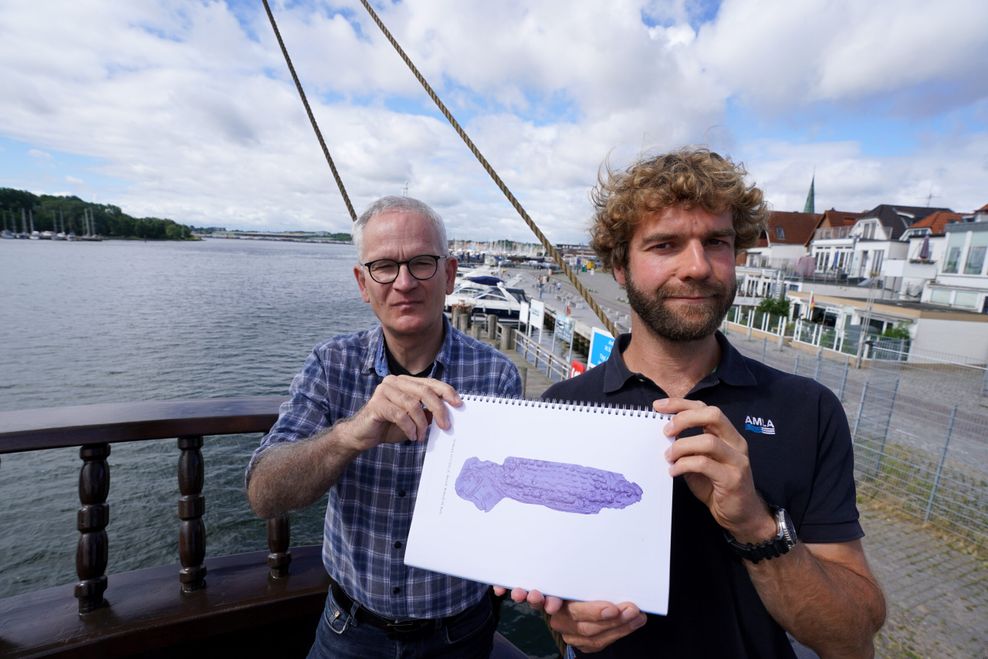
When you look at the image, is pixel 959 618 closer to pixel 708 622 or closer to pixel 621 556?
pixel 708 622

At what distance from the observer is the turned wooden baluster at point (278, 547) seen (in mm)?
2475

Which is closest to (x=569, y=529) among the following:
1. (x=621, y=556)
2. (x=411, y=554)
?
(x=621, y=556)

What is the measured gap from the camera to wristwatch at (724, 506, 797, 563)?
136 centimetres

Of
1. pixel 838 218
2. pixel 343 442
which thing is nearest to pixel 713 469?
pixel 343 442

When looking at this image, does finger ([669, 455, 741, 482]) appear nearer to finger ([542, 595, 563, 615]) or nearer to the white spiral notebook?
the white spiral notebook

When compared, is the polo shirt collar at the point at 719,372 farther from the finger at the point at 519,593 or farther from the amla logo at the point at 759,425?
the finger at the point at 519,593

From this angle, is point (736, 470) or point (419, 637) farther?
point (419, 637)

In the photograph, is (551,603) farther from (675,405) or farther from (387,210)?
(387,210)

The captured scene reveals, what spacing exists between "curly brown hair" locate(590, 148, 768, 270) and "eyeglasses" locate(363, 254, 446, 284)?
2.45 ft

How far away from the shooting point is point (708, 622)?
5.24ft

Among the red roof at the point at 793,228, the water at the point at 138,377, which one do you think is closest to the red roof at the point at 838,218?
the red roof at the point at 793,228

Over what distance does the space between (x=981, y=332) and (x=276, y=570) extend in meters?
33.7

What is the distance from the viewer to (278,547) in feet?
8.21

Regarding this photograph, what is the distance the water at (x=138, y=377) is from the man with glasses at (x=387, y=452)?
4337 mm
